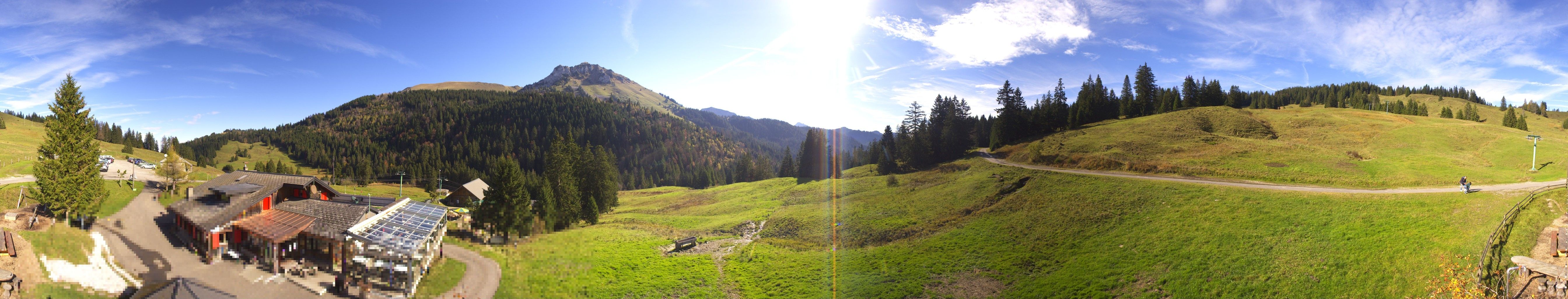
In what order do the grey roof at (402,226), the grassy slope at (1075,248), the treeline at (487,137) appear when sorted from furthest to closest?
the treeline at (487,137)
the grey roof at (402,226)
the grassy slope at (1075,248)

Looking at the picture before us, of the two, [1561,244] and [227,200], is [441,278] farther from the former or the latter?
[1561,244]

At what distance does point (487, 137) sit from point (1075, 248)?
137 metres

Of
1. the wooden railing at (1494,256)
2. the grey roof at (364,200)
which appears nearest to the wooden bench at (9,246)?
the grey roof at (364,200)

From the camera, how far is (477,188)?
34.5 metres

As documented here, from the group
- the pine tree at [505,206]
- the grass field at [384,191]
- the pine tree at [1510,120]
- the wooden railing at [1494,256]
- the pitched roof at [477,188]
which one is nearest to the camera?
the wooden railing at [1494,256]

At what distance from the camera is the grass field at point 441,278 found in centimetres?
1742

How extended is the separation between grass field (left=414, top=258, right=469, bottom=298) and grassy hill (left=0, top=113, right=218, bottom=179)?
27610 millimetres

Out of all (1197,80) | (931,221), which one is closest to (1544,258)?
(931,221)

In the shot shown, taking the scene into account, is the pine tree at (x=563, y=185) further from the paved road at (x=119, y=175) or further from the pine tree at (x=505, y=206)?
the paved road at (x=119, y=175)

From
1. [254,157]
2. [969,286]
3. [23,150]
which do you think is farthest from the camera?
[254,157]

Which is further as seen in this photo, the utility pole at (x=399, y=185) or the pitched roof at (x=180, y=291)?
the utility pole at (x=399, y=185)

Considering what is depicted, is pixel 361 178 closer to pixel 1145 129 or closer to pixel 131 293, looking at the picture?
pixel 131 293

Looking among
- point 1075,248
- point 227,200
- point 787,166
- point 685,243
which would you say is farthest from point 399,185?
point 1075,248

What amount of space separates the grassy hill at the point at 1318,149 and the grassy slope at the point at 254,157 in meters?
142
